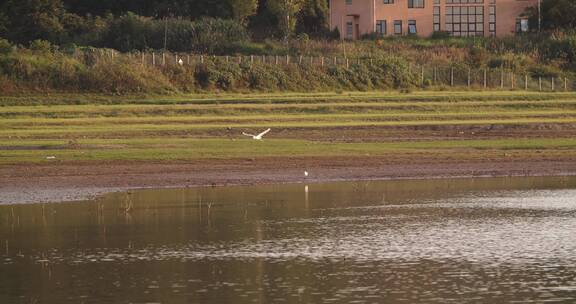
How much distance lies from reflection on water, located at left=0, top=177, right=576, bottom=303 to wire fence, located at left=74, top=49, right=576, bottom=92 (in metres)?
38.8

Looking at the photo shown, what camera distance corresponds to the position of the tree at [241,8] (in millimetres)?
103625

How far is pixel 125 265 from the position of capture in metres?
23.1

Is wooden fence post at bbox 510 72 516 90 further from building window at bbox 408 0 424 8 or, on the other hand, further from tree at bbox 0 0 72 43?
tree at bbox 0 0 72 43

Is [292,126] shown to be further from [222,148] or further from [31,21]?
[31,21]

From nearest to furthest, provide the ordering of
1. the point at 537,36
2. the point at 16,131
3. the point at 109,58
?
the point at 16,131
the point at 109,58
the point at 537,36

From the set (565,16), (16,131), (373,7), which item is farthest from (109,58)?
(565,16)

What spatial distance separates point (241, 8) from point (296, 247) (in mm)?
80254

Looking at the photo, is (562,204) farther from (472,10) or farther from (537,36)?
(472,10)

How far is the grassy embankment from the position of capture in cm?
4572

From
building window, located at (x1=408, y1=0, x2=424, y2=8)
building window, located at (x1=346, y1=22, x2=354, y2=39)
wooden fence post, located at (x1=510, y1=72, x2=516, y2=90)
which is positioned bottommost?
wooden fence post, located at (x1=510, y1=72, x2=516, y2=90)

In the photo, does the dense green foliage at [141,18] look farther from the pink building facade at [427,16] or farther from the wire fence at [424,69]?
the wire fence at [424,69]

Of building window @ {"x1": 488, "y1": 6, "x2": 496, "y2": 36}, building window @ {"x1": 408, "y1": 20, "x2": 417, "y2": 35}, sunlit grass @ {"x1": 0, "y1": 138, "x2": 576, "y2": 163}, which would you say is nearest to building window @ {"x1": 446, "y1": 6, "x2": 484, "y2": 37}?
building window @ {"x1": 488, "y1": 6, "x2": 496, "y2": 36}

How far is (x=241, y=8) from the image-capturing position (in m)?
104

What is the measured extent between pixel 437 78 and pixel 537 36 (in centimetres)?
2124
